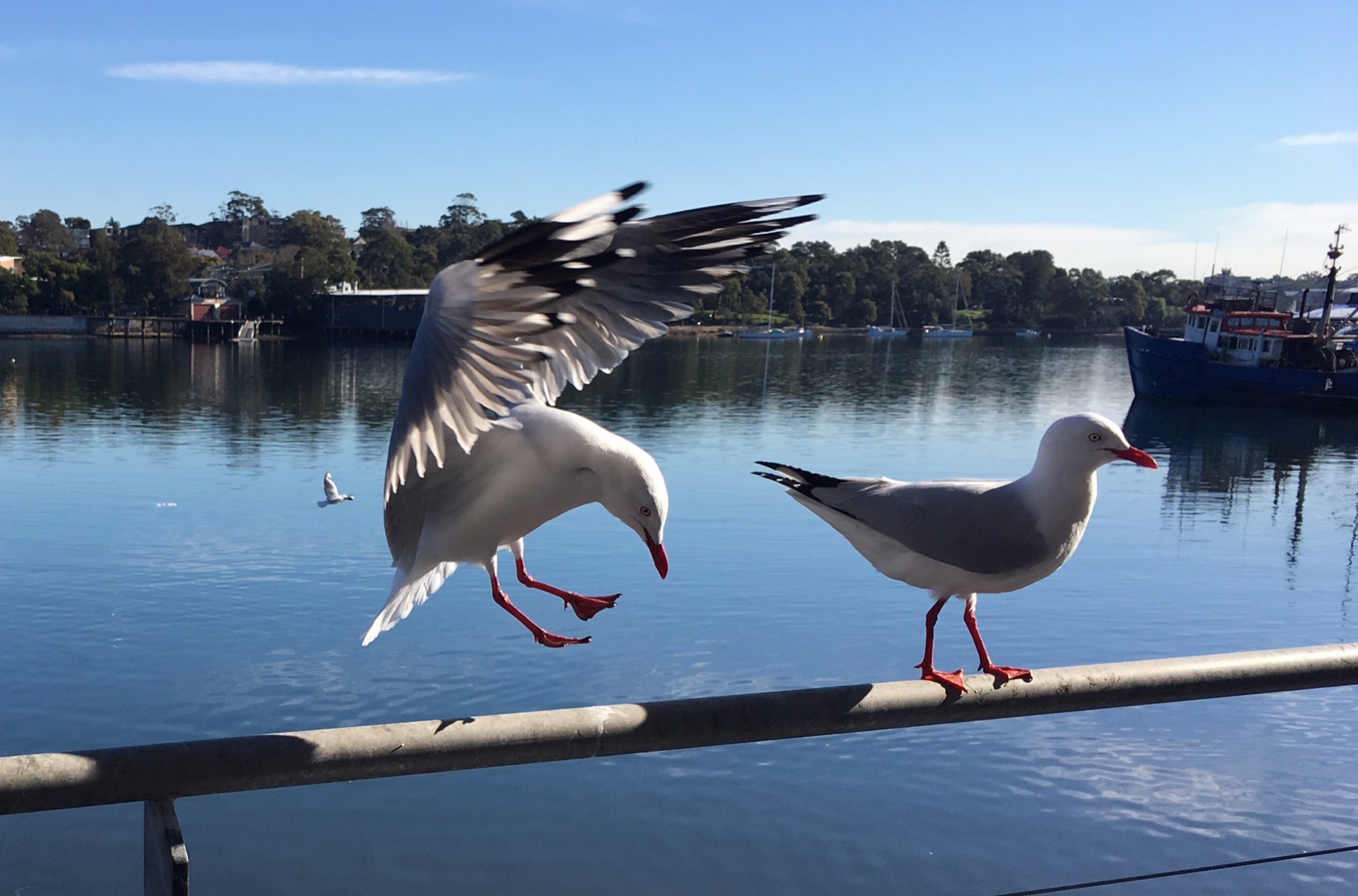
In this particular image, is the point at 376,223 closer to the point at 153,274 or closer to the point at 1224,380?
the point at 153,274

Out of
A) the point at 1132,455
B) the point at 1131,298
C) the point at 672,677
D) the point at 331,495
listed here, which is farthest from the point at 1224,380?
the point at 1131,298

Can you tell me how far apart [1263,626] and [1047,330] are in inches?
4898

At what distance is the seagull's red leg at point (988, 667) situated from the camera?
2209 millimetres

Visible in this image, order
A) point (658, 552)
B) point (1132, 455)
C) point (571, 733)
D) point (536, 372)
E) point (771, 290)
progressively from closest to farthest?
1. point (571, 733)
2. point (658, 552)
3. point (1132, 455)
4. point (536, 372)
5. point (771, 290)

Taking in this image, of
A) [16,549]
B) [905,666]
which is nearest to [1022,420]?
[905,666]

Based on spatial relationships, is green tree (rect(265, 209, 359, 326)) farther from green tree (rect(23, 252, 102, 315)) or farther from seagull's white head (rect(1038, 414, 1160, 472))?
seagull's white head (rect(1038, 414, 1160, 472))

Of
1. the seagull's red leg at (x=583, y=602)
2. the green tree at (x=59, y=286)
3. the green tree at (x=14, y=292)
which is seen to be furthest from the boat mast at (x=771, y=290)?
the seagull's red leg at (x=583, y=602)

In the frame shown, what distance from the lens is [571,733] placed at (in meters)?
1.76

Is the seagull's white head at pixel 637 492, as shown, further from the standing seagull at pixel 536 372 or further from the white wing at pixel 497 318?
the white wing at pixel 497 318

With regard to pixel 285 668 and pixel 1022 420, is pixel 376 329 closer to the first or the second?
pixel 1022 420

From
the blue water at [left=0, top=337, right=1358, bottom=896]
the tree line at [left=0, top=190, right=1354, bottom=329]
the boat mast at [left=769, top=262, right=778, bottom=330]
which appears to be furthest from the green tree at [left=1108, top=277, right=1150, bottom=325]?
the blue water at [left=0, top=337, right=1358, bottom=896]

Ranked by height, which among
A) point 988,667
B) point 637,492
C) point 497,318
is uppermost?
→ point 497,318

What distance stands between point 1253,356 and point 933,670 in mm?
46761

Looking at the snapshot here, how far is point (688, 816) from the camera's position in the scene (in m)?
10.8
